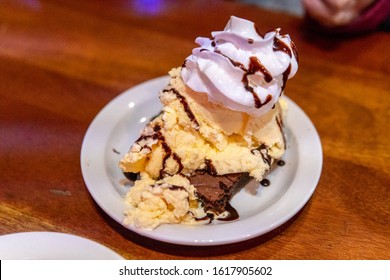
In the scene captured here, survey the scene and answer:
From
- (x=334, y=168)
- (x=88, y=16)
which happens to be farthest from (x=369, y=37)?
(x=88, y=16)

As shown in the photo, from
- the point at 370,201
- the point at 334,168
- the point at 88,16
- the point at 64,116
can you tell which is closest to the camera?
the point at 370,201

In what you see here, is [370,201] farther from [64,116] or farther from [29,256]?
[64,116]

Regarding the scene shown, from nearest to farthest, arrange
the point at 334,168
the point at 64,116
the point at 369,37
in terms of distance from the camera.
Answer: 1. the point at 334,168
2. the point at 64,116
3. the point at 369,37

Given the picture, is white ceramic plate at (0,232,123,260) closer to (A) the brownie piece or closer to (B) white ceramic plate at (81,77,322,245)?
(B) white ceramic plate at (81,77,322,245)

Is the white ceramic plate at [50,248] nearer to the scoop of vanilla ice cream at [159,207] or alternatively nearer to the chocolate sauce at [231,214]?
the scoop of vanilla ice cream at [159,207]

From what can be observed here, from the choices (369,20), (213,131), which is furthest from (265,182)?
(369,20)

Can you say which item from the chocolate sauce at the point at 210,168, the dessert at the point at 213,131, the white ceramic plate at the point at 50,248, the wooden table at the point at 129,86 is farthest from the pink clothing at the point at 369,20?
the white ceramic plate at the point at 50,248
